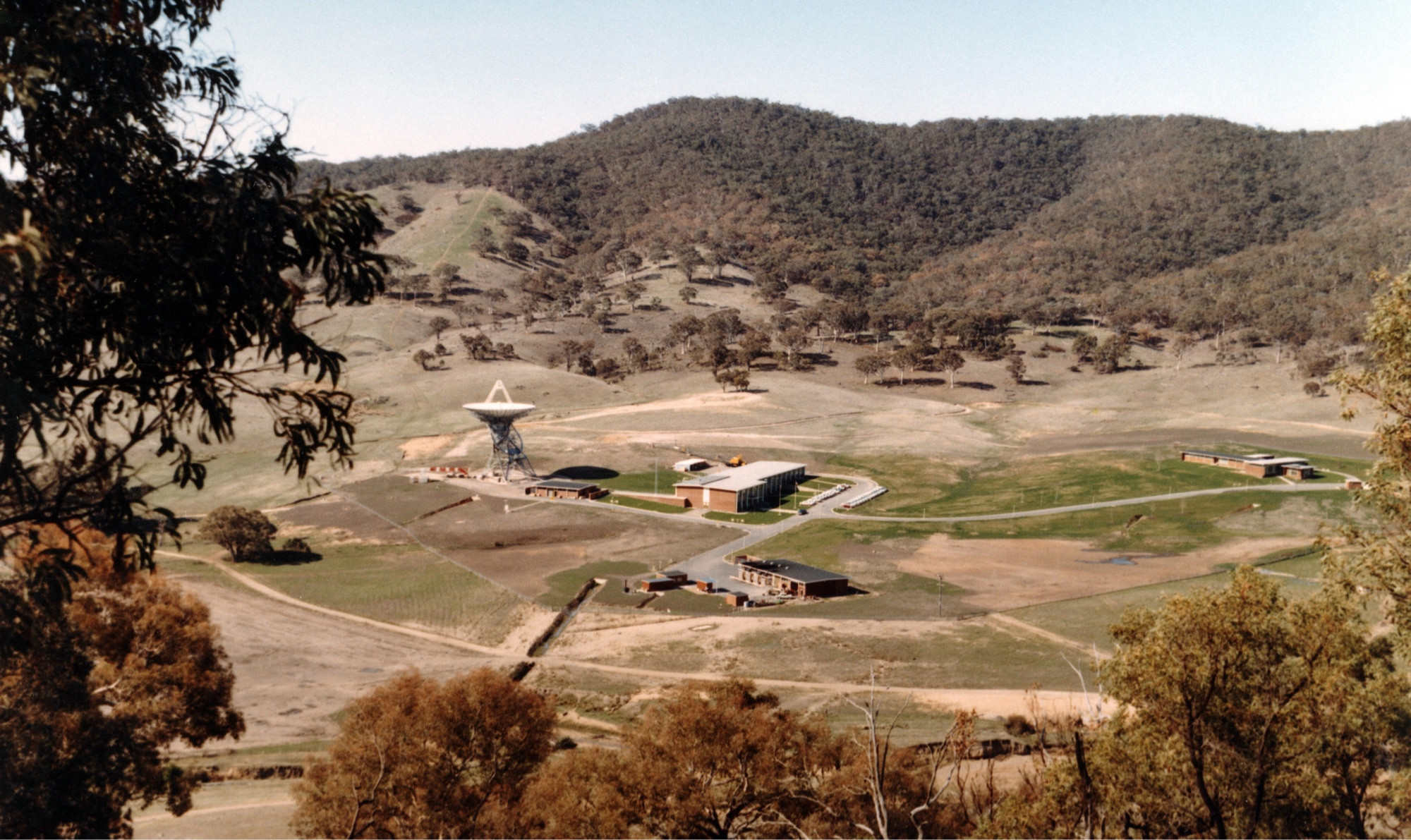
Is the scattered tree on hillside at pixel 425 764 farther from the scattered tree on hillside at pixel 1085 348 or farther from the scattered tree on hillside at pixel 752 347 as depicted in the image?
the scattered tree on hillside at pixel 1085 348

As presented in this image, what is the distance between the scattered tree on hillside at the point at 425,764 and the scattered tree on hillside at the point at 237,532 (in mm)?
57304

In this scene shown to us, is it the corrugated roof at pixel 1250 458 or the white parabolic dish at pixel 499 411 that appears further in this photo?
the white parabolic dish at pixel 499 411

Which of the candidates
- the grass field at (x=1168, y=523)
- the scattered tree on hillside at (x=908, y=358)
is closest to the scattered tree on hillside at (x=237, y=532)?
the grass field at (x=1168, y=523)

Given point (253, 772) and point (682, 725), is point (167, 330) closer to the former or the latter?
point (682, 725)

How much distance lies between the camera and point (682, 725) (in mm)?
25844

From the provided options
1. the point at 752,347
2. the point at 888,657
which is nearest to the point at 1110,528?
the point at 888,657

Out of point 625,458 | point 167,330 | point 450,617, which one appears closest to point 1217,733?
point 167,330

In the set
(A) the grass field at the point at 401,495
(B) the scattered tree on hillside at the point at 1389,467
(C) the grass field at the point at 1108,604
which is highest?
(B) the scattered tree on hillside at the point at 1389,467

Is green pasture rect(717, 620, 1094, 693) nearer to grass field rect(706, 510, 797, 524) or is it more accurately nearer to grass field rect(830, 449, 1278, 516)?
grass field rect(706, 510, 797, 524)

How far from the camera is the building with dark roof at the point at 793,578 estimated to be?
6588 cm

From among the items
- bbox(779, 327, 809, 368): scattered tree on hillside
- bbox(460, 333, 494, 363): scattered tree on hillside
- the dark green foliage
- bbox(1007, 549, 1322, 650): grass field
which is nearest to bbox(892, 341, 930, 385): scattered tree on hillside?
bbox(779, 327, 809, 368): scattered tree on hillside

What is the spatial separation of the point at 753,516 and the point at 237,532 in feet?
150

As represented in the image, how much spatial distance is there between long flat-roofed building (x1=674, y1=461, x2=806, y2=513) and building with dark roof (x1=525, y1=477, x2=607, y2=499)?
8846mm

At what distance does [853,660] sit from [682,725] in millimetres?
28494
